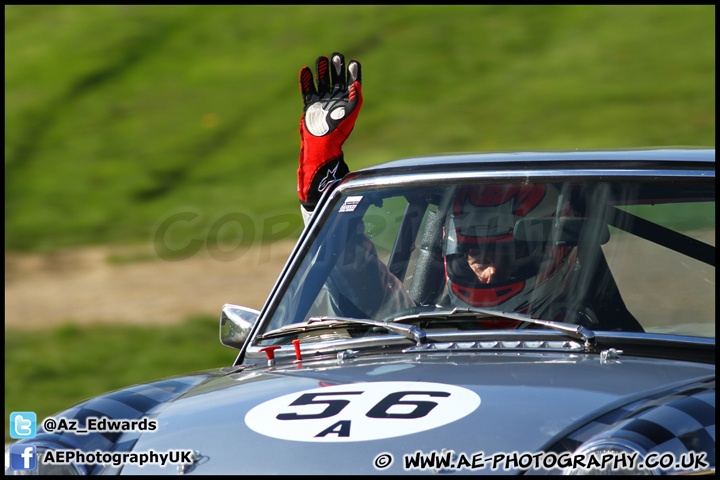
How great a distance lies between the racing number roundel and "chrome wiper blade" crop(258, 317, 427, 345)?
34 cm

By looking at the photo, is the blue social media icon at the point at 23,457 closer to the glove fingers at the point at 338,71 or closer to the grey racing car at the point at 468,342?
the grey racing car at the point at 468,342

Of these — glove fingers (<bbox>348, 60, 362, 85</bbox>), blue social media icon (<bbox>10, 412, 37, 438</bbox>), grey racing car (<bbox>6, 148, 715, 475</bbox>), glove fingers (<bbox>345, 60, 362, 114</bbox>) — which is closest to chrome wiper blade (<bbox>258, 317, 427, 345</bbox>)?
grey racing car (<bbox>6, 148, 715, 475</bbox>)


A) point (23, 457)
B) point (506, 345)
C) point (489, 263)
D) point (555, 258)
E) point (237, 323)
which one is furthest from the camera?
point (237, 323)

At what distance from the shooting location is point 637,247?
2.60 metres

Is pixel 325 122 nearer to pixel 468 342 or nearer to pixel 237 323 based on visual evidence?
pixel 237 323

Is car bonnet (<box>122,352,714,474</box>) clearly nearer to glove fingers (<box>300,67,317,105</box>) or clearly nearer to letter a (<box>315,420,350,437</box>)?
letter a (<box>315,420,350,437</box>)

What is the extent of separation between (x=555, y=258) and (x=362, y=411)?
85 cm

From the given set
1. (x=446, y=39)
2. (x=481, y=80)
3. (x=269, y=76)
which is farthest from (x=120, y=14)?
(x=481, y=80)

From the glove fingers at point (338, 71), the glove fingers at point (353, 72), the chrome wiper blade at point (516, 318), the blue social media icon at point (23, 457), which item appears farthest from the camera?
the glove fingers at point (338, 71)

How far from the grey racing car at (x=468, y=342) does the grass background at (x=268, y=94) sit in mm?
7177

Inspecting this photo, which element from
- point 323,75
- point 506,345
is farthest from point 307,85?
point 506,345

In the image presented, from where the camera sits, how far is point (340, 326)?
270 cm

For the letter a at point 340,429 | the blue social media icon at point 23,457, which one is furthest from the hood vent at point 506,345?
the blue social media icon at point 23,457

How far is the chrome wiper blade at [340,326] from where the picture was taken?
2.54 meters
